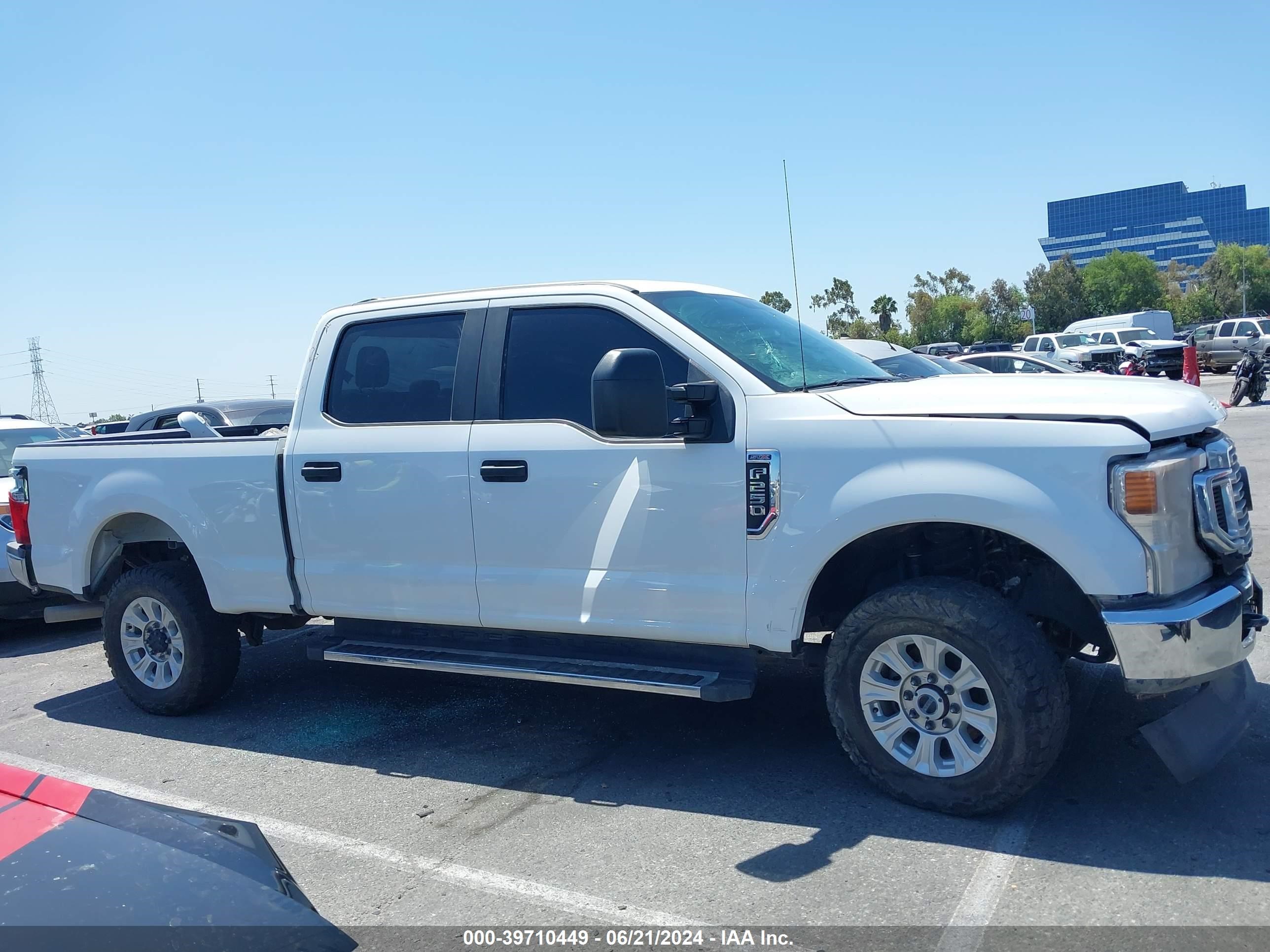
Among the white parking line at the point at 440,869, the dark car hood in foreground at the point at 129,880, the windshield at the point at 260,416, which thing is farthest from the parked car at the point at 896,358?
the dark car hood in foreground at the point at 129,880

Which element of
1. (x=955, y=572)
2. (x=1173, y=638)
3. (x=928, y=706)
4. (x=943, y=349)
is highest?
(x=943, y=349)

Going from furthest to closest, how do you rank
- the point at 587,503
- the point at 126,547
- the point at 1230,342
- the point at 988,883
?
the point at 1230,342 → the point at 126,547 → the point at 587,503 → the point at 988,883

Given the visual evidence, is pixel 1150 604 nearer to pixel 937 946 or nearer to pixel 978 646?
pixel 978 646

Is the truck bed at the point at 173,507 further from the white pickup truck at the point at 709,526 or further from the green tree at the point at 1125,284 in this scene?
the green tree at the point at 1125,284

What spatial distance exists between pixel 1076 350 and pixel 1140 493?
34.0 m

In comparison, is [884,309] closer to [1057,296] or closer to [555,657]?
[1057,296]

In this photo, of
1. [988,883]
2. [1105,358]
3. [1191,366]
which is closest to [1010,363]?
[1191,366]

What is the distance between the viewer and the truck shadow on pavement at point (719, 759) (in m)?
3.77

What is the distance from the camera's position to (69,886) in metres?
2.17

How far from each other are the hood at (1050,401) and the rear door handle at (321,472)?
8.00 feet

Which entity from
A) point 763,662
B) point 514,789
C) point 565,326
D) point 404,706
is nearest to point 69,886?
point 514,789

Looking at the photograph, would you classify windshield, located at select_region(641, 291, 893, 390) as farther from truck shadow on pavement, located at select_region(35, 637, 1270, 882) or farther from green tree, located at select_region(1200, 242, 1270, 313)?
green tree, located at select_region(1200, 242, 1270, 313)

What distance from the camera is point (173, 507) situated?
19.1ft

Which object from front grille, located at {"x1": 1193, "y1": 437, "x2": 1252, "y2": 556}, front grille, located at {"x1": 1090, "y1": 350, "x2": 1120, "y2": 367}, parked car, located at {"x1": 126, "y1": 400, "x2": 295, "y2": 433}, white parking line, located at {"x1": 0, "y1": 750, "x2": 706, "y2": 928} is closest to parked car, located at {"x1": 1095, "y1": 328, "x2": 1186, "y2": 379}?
front grille, located at {"x1": 1090, "y1": 350, "x2": 1120, "y2": 367}
